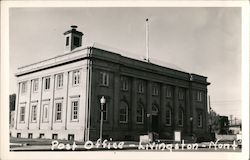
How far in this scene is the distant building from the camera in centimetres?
1659

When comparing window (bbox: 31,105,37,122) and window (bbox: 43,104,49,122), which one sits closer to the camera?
Answer: window (bbox: 31,105,37,122)

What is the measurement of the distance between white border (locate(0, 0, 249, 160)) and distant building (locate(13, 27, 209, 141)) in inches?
137

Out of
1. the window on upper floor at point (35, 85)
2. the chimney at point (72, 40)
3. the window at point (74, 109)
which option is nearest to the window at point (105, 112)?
the window at point (74, 109)

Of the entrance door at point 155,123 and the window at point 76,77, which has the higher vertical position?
the window at point 76,77

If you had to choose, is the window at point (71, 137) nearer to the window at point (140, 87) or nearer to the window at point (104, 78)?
the window at point (104, 78)

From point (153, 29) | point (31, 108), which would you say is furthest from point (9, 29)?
point (31, 108)

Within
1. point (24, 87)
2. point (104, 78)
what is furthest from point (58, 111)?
point (104, 78)

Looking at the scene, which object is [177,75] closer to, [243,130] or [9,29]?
[243,130]

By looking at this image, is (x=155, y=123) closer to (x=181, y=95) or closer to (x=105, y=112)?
(x=181, y=95)

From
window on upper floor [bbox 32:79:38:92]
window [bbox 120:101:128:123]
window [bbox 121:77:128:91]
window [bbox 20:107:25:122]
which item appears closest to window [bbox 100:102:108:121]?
window [bbox 120:101:128:123]

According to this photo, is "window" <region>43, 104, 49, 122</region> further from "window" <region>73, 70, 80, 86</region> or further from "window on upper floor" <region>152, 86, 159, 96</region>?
"window on upper floor" <region>152, 86, 159, 96</region>

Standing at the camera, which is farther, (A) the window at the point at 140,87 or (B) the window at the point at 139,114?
(A) the window at the point at 140,87
